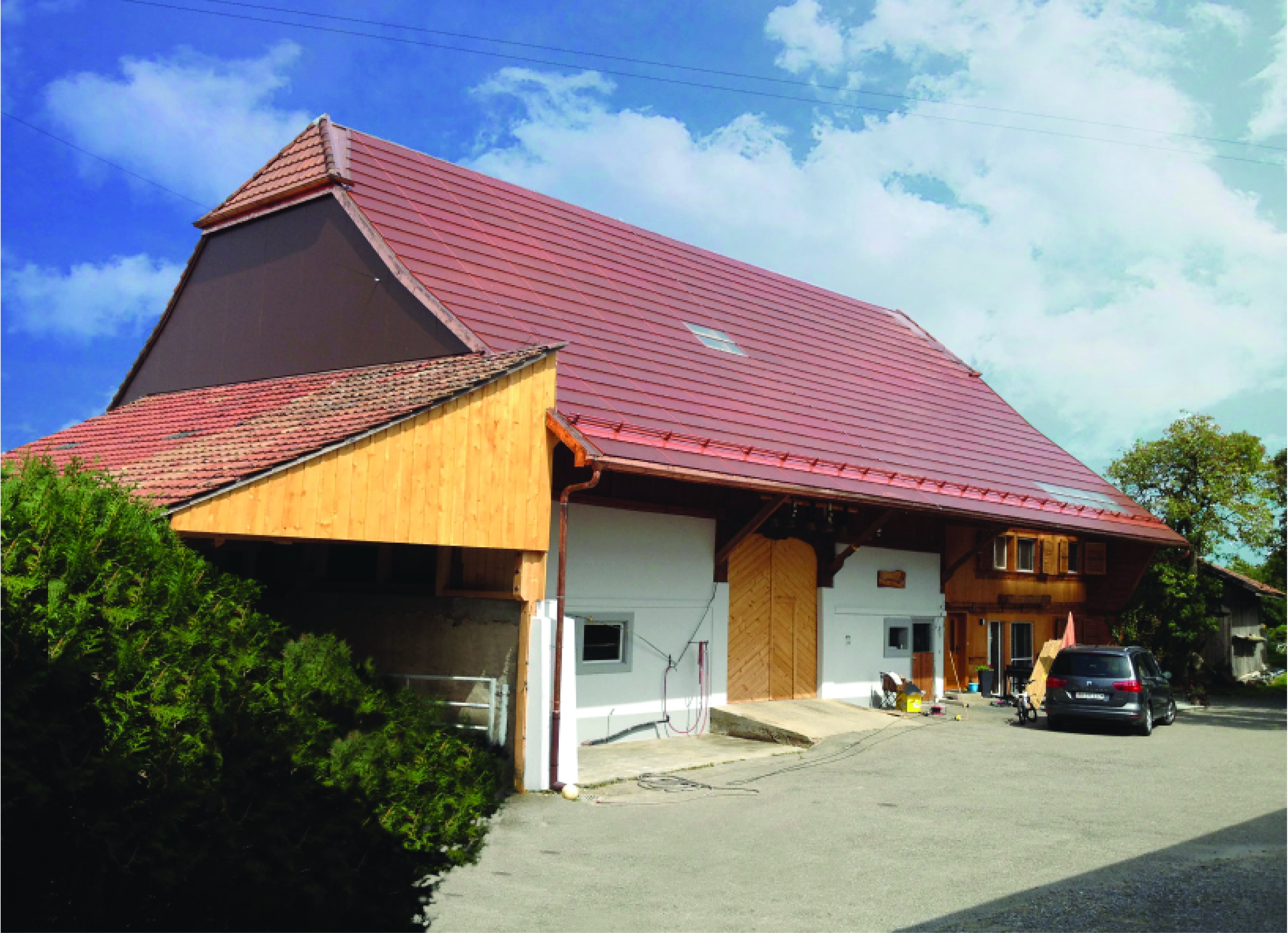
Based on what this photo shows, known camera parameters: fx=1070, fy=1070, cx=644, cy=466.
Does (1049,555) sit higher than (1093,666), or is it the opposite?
(1049,555)

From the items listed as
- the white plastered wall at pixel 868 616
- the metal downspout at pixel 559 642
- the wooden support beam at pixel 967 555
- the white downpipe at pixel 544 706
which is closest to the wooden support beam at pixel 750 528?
the white plastered wall at pixel 868 616

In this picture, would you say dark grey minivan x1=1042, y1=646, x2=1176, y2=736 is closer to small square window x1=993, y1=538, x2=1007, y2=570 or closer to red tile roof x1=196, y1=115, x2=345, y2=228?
small square window x1=993, y1=538, x2=1007, y2=570

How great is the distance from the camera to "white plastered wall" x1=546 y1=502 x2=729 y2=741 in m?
15.4

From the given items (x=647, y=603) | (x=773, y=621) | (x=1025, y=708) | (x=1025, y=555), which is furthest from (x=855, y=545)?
(x=1025, y=555)

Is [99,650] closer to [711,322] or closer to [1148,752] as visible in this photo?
[1148,752]

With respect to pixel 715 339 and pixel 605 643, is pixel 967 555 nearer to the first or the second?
pixel 715 339

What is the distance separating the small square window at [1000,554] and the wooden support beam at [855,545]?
583 centimetres

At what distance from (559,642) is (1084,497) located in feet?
59.5

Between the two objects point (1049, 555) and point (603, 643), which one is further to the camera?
point (1049, 555)

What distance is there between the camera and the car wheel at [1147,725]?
19062mm

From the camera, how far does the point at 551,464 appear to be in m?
12.9

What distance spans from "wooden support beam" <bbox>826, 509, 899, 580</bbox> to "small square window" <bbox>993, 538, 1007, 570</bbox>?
229 inches

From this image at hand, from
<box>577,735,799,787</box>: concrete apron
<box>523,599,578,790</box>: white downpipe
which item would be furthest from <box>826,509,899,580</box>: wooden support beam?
<box>523,599,578,790</box>: white downpipe

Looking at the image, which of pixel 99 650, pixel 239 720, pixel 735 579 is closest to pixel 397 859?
pixel 239 720
